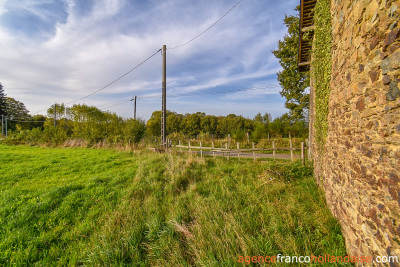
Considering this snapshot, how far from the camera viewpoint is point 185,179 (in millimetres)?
A: 6914

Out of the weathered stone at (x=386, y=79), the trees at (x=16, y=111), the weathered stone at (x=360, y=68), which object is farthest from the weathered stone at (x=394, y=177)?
the trees at (x=16, y=111)

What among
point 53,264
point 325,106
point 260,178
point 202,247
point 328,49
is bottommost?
point 53,264

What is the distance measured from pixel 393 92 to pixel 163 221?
4482 mm

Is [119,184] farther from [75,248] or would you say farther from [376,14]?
[376,14]

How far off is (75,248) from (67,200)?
232 centimetres

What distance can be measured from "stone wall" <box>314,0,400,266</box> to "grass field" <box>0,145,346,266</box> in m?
0.81

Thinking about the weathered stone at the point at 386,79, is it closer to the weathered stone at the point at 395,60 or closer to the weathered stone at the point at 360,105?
the weathered stone at the point at 395,60

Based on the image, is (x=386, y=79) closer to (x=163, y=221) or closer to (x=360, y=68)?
(x=360, y=68)

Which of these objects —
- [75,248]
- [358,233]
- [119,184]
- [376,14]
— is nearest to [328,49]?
[376,14]

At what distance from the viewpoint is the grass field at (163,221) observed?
3004 mm

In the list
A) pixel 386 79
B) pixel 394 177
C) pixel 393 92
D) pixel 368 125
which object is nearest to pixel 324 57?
pixel 368 125

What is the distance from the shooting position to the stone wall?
1625 millimetres

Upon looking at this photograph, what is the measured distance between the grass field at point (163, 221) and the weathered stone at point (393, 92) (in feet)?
7.41

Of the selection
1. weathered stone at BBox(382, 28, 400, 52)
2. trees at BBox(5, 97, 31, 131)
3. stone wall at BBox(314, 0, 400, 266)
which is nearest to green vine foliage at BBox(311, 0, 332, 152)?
stone wall at BBox(314, 0, 400, 266)
